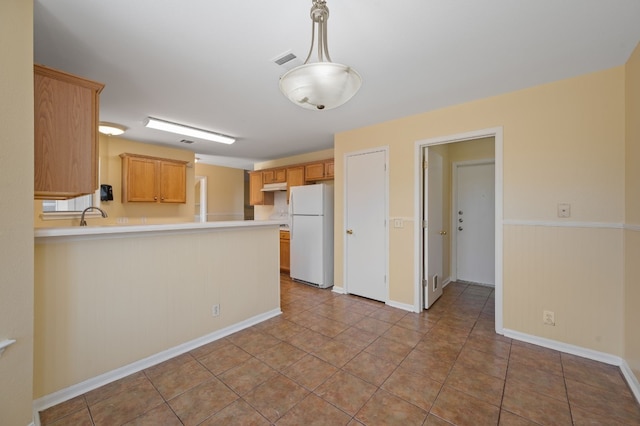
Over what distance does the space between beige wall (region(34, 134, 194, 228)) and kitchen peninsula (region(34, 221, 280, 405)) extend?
2762 mm

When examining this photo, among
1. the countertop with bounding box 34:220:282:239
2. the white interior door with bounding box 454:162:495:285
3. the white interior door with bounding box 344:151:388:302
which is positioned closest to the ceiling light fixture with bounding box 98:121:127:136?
the countertop with bounding box 34:220:282:239

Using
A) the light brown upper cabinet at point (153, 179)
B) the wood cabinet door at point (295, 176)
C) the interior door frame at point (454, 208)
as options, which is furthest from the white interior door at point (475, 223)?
the light brown upper cabinet at point (153, 179)

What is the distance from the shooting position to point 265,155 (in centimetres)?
564

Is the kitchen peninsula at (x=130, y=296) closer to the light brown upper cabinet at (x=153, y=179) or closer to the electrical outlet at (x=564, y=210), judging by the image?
the light brown upper cabinet at (x=153, y=179)

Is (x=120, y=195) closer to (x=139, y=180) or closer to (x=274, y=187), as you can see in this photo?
(x=139, y=180)

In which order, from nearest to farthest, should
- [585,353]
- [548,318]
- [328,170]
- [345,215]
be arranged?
1. [585,353]
2. [548,318]
3. [345,215]
4. [328,170]

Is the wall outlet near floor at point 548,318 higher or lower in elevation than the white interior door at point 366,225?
lower

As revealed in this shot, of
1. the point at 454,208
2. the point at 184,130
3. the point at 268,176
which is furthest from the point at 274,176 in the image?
the point at 454,208

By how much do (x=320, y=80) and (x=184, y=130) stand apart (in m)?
3.23

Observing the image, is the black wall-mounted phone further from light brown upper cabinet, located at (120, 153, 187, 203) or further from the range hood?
the range hood

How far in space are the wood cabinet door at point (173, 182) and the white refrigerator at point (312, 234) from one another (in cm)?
202

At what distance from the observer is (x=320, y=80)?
1209 mm

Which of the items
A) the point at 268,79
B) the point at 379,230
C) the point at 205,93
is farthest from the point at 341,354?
the point at 205,93

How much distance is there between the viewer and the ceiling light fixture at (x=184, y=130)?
3.43 meters
